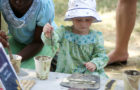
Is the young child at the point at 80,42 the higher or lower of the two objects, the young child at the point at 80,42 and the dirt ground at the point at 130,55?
the higher

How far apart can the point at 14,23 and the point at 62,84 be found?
1126 millimetres

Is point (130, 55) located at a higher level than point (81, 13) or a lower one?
lower

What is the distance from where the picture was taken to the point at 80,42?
2.33 meters

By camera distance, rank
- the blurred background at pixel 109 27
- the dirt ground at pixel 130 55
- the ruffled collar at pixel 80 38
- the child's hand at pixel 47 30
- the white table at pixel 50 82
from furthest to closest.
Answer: the blurred background at pixel 109 27 → the dirt ground at pixel 130 55 → the ruffled collar at pixel 80 38 → the child's hand at pixel 47 30 → the white table at pixel 50 82

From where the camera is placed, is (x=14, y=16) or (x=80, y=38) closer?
(x=80, y=38)

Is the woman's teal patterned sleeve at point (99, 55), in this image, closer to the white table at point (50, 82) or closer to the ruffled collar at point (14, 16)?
the white table at point (50, 82)

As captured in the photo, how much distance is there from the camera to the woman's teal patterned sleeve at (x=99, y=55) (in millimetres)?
2205

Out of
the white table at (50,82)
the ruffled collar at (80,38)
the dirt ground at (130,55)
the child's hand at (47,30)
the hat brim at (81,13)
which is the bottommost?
the dirt ground at (130,55)

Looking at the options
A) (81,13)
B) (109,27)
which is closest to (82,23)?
(81,13)

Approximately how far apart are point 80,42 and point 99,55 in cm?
19

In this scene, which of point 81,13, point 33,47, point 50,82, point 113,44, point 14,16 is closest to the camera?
point 50,82

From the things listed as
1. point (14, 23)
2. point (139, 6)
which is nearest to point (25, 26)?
point (14, 23)

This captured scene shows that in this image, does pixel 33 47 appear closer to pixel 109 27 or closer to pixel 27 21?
pixel 27 21

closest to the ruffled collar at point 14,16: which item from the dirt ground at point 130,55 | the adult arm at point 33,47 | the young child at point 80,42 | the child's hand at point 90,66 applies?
the adult arm at point 33,47
